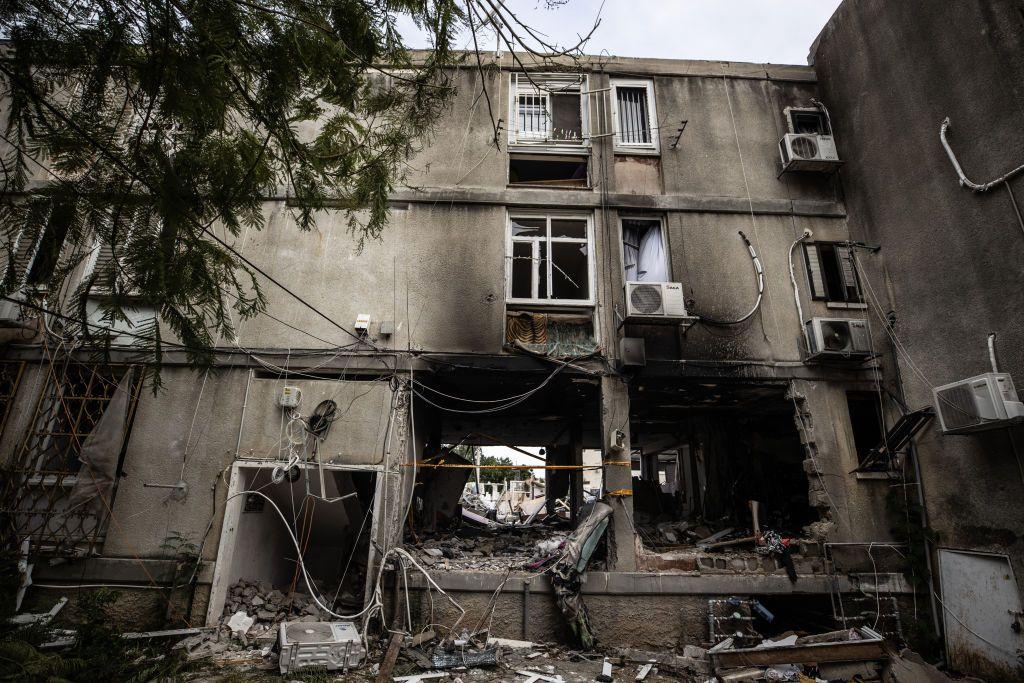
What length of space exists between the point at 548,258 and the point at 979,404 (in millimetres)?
5953

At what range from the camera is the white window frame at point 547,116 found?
9.29 meters

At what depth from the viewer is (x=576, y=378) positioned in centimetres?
806

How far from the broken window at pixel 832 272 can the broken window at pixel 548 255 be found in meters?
3.80

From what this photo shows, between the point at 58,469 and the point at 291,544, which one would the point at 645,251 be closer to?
the point at 291,544

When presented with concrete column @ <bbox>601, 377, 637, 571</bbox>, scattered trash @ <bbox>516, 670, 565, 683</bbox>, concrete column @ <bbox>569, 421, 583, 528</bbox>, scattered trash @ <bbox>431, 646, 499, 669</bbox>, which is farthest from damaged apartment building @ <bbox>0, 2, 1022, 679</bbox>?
concrete column @ <bbox>569, 421, 583, 528</bbox>

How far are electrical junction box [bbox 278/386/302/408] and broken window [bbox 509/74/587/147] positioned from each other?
19.1ft

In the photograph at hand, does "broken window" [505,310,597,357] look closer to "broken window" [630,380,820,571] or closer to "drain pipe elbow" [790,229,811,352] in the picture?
"broken window" [630,380,820,571]

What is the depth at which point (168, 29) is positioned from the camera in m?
2.53

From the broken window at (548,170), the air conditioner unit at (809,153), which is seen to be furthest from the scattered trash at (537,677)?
the air conditioner unit at (809,153)

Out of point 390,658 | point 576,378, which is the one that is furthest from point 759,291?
Answer: point 390,658

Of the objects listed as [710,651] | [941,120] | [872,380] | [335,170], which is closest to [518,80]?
[941,120]

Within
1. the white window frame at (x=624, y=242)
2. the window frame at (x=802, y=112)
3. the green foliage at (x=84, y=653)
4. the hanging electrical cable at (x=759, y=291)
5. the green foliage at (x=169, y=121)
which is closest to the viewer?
the green foliage at (x=169, y=121)

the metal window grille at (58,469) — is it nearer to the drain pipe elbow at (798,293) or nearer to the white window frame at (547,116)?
the white window frame at (547,116)

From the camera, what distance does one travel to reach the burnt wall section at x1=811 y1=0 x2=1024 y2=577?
607 centimetres
